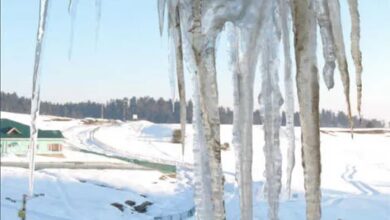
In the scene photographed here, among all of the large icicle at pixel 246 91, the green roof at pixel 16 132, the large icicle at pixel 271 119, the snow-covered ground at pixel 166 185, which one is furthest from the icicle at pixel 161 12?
the green roof at pixel 16 132

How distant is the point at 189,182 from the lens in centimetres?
3158

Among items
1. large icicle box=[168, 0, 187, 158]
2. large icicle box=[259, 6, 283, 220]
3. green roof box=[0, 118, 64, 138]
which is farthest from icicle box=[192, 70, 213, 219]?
green roof box=[0, 118, 64, 138]

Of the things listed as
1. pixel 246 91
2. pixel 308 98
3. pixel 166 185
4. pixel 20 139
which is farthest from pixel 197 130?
pixel 20 139

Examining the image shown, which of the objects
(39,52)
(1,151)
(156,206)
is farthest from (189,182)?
(39,52)

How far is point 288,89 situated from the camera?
8.27ft

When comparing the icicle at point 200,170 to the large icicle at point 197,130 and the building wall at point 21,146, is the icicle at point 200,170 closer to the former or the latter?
the large icicle at point 197,130

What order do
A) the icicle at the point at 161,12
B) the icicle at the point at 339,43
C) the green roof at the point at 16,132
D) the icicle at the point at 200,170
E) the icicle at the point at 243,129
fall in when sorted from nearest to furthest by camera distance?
the icicle at the point at 339,43 → the icicle at the point at 200,170 → the icicle at the point at 243,129 → the icicle at the point at 161,12 → the green roof at the point at 16,132

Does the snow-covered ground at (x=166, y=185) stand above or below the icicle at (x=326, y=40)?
below

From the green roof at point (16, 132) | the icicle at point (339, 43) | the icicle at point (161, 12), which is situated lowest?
the green roof at point (16, 132)

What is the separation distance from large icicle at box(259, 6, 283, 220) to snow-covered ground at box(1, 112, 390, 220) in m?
8.93

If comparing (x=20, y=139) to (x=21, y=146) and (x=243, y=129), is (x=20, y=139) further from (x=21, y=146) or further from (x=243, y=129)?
(x=243, y=129)

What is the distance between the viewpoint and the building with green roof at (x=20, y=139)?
103 ft

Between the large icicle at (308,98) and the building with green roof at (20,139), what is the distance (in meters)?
31.0

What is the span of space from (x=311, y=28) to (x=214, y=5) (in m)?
0.41
